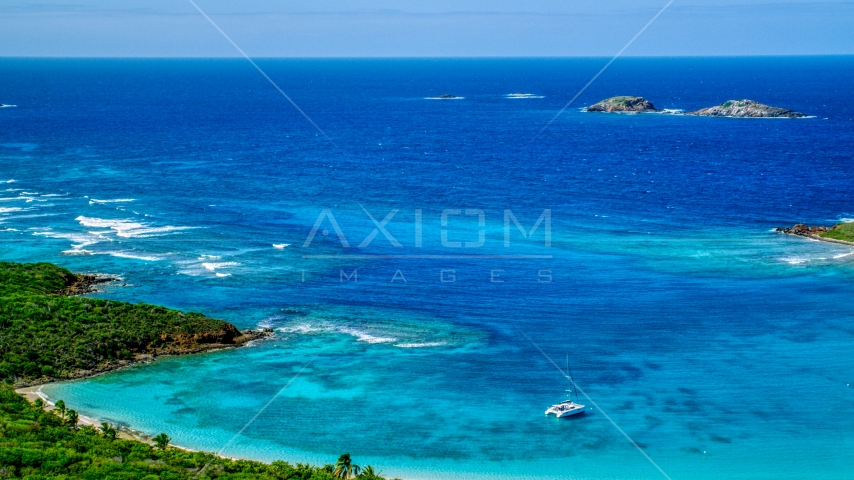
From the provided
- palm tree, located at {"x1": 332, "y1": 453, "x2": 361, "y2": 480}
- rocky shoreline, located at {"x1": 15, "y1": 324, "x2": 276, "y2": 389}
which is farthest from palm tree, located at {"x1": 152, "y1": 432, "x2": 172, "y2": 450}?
rocky shoreline, located at {"x1": 15, "y1": 324, "x2": 276, "y2": 389}

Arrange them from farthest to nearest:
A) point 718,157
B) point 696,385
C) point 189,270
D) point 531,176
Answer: point 718,157, point 531,176, point 189,270, point 696,385

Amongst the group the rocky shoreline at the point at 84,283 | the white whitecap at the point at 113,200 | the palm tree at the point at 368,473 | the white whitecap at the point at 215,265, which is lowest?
the palm tree at the point at 368,473

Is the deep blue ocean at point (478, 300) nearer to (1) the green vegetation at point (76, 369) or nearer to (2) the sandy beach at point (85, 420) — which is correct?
(2) the sandy beach at point (85, 420)

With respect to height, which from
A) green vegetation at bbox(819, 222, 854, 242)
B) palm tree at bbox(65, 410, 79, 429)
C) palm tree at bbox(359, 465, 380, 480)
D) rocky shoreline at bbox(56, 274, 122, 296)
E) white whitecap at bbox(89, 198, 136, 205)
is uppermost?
white whitecap at bbox(89, 198, 136, 205)

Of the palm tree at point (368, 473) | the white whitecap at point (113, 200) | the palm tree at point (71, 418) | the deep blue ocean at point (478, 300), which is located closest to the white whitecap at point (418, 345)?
the deep blue ocean at point (478, 300)

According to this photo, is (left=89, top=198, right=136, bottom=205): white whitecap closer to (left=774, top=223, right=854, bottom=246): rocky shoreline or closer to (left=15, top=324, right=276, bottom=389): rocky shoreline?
(left=15, top=324, right=276, bottom=389): rocky shoreline

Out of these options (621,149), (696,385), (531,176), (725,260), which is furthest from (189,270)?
(621,149)

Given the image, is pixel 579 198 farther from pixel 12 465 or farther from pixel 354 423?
pixel 12 465
